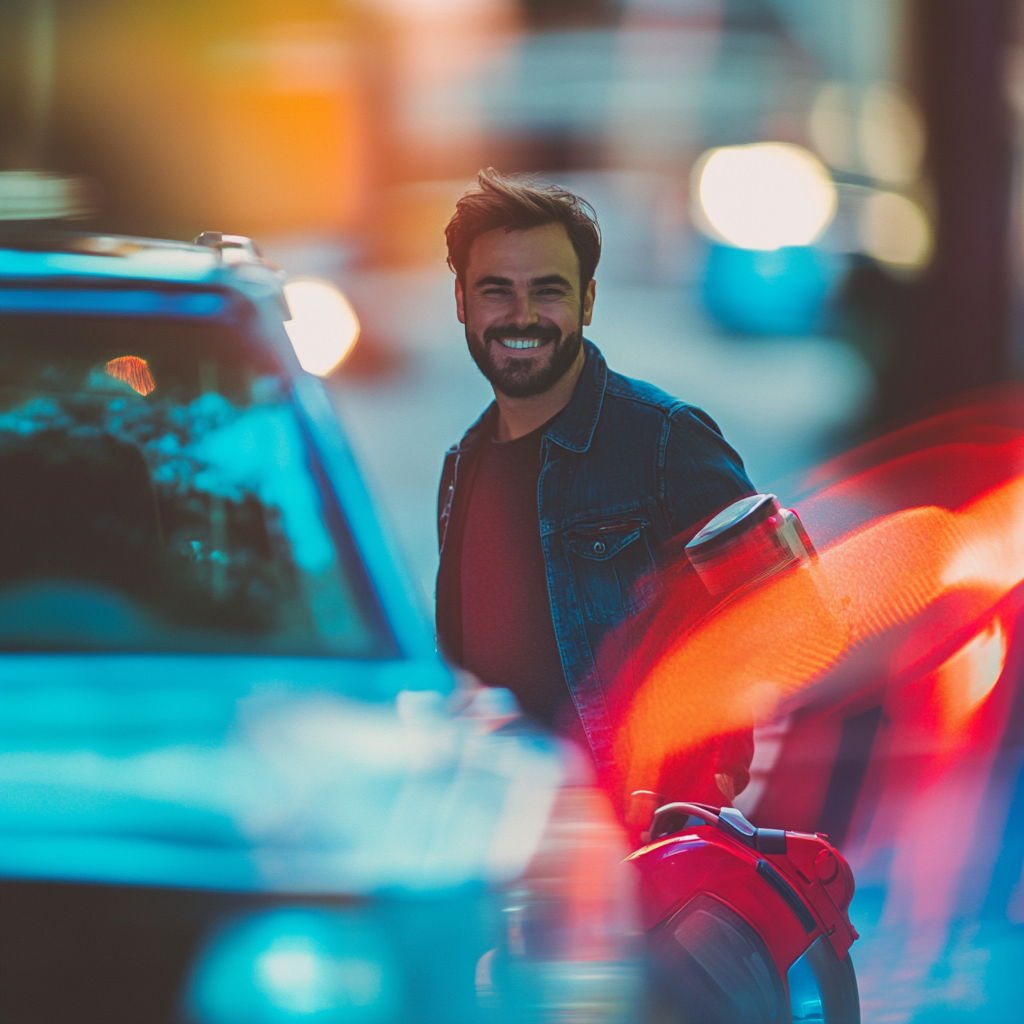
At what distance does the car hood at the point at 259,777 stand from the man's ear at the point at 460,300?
48cm

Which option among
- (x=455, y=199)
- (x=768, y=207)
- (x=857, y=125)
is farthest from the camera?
(x=857, y=125)

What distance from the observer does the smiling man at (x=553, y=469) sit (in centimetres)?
A: 148

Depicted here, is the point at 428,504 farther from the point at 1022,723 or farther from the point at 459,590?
the point at 459,590

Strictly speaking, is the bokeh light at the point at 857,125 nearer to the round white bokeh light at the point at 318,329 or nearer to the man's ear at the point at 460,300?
the round white bokeh light at the point at 318,329

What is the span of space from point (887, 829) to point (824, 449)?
614 centimetres

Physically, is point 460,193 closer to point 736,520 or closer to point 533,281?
point 533,281

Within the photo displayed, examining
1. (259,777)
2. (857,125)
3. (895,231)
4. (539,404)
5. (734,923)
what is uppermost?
(857,125)

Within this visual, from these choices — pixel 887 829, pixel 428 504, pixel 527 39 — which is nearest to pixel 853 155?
pixel 527 39

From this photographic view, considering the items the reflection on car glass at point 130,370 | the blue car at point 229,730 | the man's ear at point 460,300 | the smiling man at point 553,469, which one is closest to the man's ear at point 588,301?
the smiling man at point 553,469

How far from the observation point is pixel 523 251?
1.48 m

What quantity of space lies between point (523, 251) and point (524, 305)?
61 millimetres

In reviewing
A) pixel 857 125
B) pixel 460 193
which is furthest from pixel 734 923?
pixel 857 125

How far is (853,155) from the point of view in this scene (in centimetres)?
2025

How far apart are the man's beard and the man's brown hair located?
7 cm
